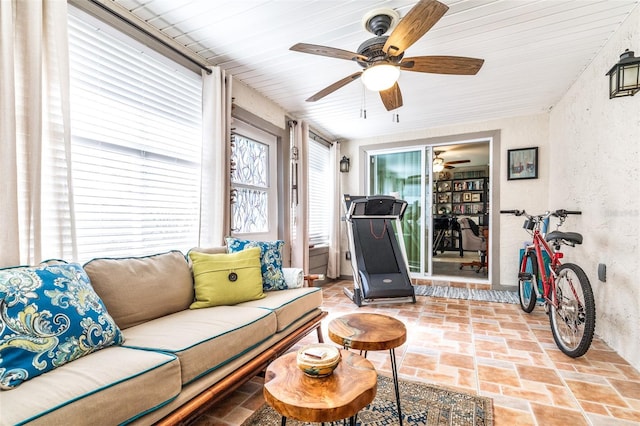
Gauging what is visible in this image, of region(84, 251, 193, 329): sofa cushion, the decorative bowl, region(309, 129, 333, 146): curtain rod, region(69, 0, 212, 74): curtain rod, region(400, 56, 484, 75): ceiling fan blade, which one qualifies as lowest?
the decorative bowl

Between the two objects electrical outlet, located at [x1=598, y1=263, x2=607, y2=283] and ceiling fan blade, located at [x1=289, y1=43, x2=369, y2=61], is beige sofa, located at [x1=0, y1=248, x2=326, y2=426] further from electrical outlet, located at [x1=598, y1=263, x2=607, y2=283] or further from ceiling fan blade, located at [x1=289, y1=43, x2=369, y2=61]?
electrical outlet, located at [x1=598, y1=263, x2=607, y2=283]

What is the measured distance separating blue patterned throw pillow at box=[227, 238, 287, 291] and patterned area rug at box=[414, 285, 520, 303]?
260 centimetres

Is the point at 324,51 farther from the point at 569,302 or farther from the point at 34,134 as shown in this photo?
the point at 569,302

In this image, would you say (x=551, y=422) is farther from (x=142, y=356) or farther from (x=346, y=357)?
(x=142, y=356)

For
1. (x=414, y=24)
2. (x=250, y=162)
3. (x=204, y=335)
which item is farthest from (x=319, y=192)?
(x=204, y=335)

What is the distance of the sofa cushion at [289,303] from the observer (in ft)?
6.70

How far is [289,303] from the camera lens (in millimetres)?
2158

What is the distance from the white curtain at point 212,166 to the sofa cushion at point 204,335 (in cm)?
91

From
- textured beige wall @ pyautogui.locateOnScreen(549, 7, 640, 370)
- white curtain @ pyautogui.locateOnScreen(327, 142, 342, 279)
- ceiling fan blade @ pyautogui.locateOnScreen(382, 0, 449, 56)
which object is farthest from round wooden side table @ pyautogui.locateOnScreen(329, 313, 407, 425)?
white curtain @ pyautogui.locateOnScreen(327, 142, 342, 279)

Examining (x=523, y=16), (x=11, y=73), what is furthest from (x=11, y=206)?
(x=523, y=16)

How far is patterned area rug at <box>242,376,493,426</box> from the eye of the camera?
5.27 ft

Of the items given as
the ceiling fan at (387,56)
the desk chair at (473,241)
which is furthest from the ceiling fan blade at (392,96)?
the desk chair at (473,241)

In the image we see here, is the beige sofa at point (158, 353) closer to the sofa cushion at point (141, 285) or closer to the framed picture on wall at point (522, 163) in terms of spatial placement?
the sofa cushion at point (141, 285)

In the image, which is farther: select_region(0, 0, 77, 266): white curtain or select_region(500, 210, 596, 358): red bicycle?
select_region(500, 210, 596, 358): red bicycle
